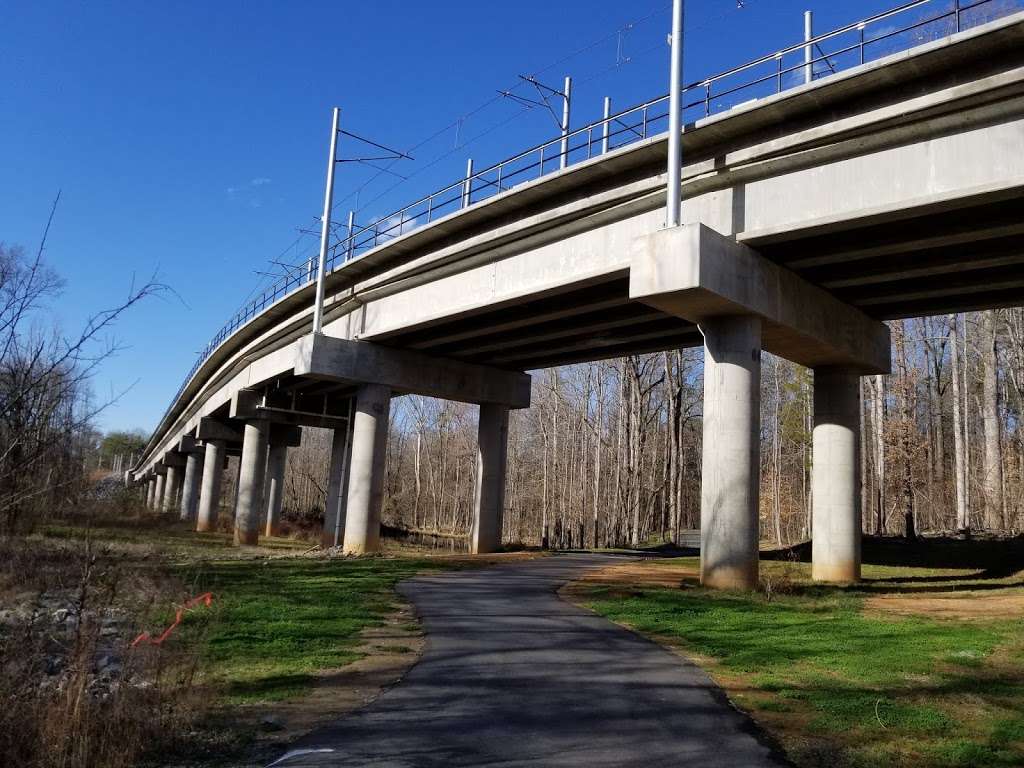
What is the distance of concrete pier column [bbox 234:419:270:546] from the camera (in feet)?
113

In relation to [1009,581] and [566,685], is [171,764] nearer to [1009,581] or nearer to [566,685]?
[566,685]

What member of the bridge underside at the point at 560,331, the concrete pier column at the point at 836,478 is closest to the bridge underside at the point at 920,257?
the concrete pier column at the point at 836,478

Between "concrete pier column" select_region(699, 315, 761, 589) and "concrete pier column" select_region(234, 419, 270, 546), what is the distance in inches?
951

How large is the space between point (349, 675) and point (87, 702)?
9.82ft

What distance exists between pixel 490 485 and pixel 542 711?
71.7 ft

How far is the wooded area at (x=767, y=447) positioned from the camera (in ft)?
121

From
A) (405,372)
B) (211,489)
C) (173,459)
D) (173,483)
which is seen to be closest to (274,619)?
(405,372)

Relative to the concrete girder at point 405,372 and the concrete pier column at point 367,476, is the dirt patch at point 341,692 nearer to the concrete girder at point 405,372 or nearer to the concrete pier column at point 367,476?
the concrete pier column at point 367,476

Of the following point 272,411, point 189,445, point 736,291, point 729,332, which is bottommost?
point 189,445

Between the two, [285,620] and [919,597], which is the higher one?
[919,597]

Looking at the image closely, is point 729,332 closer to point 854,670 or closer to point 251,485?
point 854,670

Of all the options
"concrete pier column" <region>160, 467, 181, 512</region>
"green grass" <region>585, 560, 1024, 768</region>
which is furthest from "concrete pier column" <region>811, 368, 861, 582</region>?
"concrete pier column" <region>160, 467, 181, 512</region>

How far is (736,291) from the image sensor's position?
15.0 m

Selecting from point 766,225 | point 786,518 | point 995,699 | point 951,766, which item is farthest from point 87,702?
point 786,518
